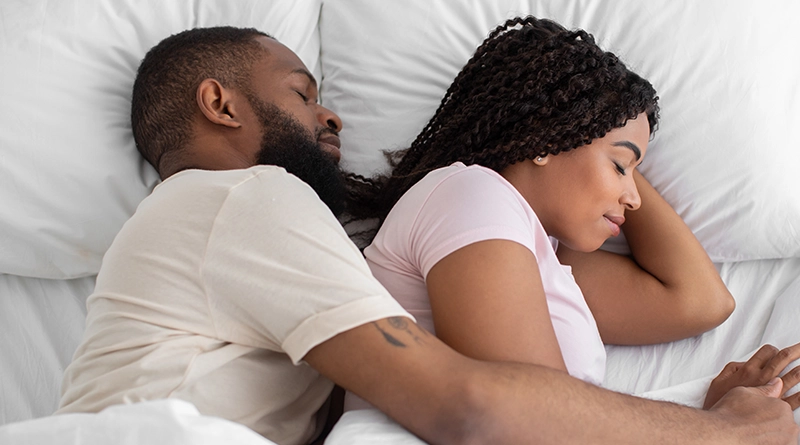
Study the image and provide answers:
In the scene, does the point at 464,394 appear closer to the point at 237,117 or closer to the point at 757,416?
the point at 757,416

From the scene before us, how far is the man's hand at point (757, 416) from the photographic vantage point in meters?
1.04

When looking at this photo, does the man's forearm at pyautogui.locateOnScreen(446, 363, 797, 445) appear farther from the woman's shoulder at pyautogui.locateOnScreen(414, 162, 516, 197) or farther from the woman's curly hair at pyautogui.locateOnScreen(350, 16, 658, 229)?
the woman's curly hair at pyautogui.locateOnScreen(350, 16, 658, 229)

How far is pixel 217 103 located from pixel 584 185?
2.18 feet

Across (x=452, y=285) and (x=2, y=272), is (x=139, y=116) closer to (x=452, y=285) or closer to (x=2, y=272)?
(x=2, y=272)

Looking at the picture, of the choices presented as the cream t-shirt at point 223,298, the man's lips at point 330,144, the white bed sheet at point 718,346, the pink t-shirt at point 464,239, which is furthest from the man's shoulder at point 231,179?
the white bed sheet at point 718,346

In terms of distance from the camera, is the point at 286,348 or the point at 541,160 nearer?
the point at 286,348

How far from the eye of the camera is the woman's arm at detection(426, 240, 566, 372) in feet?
3.14

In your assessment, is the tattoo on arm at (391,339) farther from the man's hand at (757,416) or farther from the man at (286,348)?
the man's hand at (757,416)

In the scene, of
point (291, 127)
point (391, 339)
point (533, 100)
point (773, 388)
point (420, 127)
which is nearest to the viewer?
point (391, 339)

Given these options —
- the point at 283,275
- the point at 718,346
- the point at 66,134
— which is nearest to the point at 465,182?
the point at 283,275

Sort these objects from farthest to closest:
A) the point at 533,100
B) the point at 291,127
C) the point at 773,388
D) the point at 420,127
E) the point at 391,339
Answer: the point at 420,127 → the point at 291,127 → the point at 533,100 → the point at 773,388 → the point at 391,339

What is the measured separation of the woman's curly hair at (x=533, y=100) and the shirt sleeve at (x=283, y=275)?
433 mm

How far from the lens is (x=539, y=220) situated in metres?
1.26

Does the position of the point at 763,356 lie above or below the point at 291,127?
→ below
